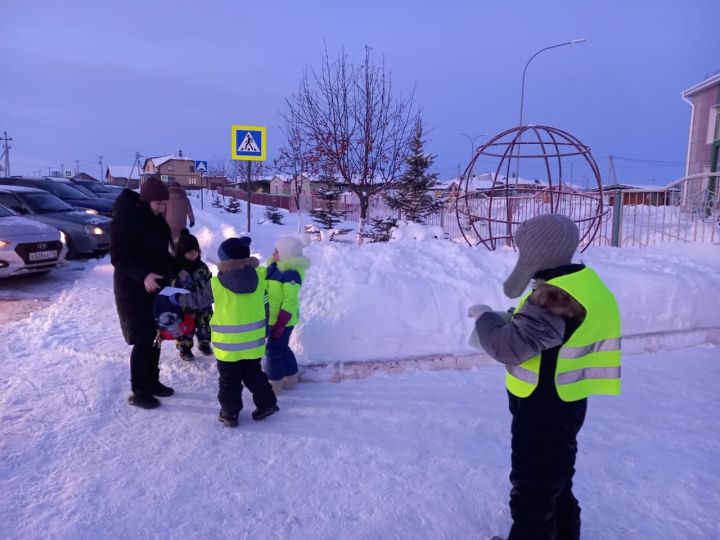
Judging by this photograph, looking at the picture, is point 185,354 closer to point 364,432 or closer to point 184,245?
point 184,245

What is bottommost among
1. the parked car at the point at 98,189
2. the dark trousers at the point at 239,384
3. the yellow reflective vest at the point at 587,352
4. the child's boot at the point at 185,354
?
the child's boot at the point at 185,354

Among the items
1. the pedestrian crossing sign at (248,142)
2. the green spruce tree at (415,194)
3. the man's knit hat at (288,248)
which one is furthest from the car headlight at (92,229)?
the green spruce tree at (415,194)

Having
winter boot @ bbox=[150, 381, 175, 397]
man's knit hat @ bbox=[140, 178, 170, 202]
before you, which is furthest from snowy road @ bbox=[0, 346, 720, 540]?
man's knit hat @ bbox=[140, 178, 170, 202]

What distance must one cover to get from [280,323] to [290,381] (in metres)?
0.55

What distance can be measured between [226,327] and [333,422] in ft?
3.38

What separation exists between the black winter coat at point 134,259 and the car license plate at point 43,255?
5747 mm

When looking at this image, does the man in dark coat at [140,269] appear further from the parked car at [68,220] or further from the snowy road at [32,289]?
the parked car at [68,220]

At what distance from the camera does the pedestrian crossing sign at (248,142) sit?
925 centimetres

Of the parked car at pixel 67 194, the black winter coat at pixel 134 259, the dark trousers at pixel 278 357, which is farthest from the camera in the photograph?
the parked car at pixel 67 194

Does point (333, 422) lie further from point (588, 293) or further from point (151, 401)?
point (588, 293)

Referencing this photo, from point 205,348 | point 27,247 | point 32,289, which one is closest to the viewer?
point 205,348

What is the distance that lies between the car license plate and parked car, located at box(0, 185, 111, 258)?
160 cm

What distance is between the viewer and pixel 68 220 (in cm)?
1058

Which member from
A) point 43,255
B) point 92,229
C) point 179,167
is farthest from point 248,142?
point 179,167
